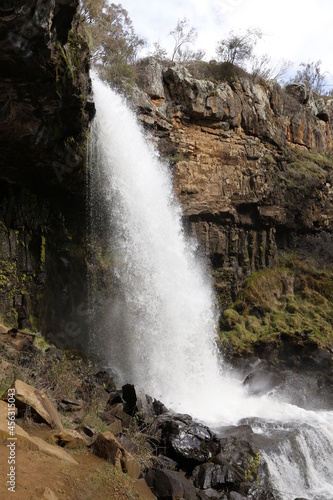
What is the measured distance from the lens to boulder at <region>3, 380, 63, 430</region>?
5160 millimetres

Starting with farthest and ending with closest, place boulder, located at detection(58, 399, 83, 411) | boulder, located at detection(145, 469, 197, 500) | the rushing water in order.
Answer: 1. the rushing water
2. boulder, located at detection(58, 399, 83, 411)
3. boulder, located at detection(145, 469, 197, 500)

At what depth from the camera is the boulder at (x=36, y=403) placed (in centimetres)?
516

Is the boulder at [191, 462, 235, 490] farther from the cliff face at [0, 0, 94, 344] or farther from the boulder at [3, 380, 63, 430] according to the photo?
the cliff face at [0, 0, 94, 344]

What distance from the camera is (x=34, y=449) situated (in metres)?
4.46

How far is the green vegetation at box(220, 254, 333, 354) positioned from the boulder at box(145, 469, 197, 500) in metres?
9.68

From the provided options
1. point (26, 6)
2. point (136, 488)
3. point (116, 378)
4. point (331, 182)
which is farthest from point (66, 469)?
point (331, 182)

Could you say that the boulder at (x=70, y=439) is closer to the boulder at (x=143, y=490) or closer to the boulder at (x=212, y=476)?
the boulder at (x=143, y=490)

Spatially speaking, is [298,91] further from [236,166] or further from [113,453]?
[113,453]

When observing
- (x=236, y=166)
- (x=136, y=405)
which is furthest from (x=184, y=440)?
(x=236, y=166)

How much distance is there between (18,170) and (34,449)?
7.43 meters

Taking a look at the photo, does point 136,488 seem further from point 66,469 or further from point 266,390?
point 266,390

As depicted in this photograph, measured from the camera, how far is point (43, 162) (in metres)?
10.2

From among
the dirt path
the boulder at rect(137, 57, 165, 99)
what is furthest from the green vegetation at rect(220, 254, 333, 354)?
the dirt path

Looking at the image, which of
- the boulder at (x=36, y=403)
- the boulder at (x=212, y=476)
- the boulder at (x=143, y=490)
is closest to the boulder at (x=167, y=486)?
the boulder at (x=143, y=490)
